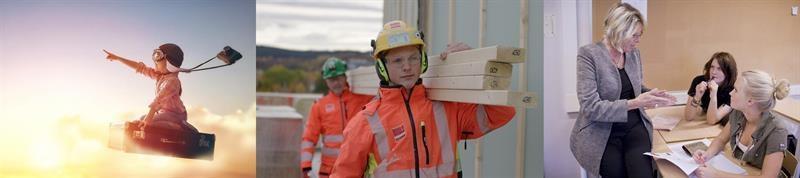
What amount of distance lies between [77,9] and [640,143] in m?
2.44

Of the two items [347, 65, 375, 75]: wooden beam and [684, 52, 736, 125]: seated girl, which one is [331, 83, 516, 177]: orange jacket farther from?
[347, 65, 375, 75]: wooden beam

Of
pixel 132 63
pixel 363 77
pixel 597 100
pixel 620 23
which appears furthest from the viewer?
pixel 363 77

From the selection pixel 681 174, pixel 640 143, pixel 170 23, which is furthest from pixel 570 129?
pixel 170 23

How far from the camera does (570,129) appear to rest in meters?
2.25

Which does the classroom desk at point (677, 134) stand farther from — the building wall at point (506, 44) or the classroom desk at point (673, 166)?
the building wall at point (506, 44)

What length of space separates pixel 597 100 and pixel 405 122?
2.65 ft

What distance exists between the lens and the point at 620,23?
75.1 inches

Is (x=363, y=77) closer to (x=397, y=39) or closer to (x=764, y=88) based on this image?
(x=397, y=39)

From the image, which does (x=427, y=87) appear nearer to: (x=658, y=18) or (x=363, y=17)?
(x=658, y=18)

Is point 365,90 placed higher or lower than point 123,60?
lower

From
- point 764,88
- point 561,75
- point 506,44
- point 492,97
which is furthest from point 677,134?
point 506,44

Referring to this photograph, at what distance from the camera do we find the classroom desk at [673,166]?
176 centimetres

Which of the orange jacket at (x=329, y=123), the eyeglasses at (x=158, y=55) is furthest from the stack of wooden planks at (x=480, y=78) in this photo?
the orange jacket at (x=329, y=123)

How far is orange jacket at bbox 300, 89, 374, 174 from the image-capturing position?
469cm
